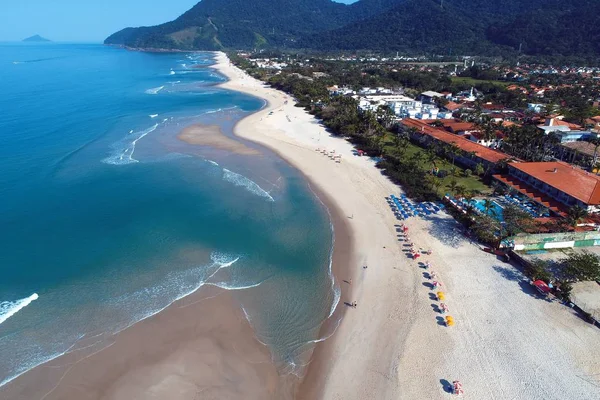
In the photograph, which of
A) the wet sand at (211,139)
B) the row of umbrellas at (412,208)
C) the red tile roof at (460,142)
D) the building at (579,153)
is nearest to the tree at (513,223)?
the row of umbrellas at (412,208)

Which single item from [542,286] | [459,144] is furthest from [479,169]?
[542,286]

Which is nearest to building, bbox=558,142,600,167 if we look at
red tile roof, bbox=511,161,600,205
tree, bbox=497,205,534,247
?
red tile roof, bbox=511,161,600,205

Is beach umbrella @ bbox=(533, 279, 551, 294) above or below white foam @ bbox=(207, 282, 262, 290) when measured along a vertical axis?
above

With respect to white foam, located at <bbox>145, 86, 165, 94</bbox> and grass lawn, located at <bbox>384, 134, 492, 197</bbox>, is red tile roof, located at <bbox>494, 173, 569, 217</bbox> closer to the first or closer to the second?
grass lawn, located at <bbox>384, 134, 492, 197</bbox>

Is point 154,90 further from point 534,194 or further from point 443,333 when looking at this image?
point 443,333

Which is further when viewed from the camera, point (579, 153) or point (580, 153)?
point (579, 153)

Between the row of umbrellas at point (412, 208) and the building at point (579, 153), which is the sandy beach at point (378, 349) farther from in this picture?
the building at point (579, 153)

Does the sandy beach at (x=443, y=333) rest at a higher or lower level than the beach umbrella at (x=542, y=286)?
lower
